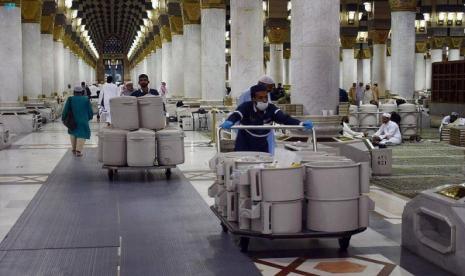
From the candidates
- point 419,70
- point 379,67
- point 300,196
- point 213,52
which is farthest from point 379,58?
point 300,196

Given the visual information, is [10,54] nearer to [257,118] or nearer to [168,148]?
[168,148]

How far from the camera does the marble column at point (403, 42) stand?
2323 centimetres

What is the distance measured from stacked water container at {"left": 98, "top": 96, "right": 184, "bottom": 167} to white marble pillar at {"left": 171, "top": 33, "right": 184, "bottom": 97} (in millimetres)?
19969

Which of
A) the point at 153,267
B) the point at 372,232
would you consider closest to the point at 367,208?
the point at 372,232

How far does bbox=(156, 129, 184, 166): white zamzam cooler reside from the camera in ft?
37.3

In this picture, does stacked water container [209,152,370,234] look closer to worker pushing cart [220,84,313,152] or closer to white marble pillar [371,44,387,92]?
worker pushing cart [220,84,313,152]

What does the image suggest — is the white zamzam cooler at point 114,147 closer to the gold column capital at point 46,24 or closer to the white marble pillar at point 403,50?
the white marble pillar at point 403,50

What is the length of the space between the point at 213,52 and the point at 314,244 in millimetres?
15623

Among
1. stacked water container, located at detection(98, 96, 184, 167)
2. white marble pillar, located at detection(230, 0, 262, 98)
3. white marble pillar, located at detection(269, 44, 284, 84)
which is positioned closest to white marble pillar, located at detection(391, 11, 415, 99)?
white marble pillar, located at detection(230, 0, 262, 98)

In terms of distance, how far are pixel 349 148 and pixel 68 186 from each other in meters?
4.17

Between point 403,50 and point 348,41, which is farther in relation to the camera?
point 348,41

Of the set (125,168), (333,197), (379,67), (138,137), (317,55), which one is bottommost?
(125,168)

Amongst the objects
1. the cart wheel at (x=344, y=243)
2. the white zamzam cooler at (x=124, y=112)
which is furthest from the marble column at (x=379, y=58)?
the cart wheel at (x=344, y=243)

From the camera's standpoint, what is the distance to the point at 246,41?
17.3 metres
